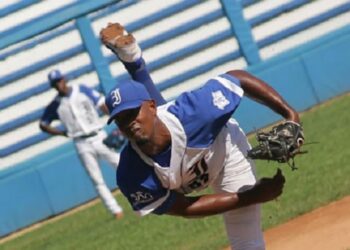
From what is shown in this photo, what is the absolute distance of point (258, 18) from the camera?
55.8 feet

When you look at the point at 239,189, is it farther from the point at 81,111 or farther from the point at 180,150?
the point at 81,111

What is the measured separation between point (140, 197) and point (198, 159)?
394 millimetres

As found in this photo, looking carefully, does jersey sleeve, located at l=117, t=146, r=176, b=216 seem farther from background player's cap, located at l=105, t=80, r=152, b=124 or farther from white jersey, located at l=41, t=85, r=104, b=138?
white jersey, located at l=41, t=85, r=104, b=138

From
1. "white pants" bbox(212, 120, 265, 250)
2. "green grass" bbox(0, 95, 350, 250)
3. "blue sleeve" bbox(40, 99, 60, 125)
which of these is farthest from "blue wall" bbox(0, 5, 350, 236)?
"white pants" bbox(212, 120, 265, 250)

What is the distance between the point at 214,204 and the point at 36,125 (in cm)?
1085

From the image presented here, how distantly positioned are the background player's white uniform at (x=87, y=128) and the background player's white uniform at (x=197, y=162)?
22.6 feet

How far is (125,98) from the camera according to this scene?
17.8 ft

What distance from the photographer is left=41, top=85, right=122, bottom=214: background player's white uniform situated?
13.0 meters

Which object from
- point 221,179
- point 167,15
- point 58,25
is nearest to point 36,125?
point 58,25

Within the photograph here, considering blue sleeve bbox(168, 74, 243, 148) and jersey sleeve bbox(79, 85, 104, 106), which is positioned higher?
blue sleeve bbox(168, 74, 243, 148)

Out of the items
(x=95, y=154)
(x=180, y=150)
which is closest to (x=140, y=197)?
(x=180, y=150)

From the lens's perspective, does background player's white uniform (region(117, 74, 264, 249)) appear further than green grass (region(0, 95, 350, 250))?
No

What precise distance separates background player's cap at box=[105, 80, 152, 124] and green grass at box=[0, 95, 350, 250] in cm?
370

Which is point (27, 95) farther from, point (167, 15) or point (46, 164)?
point (167, 15)
